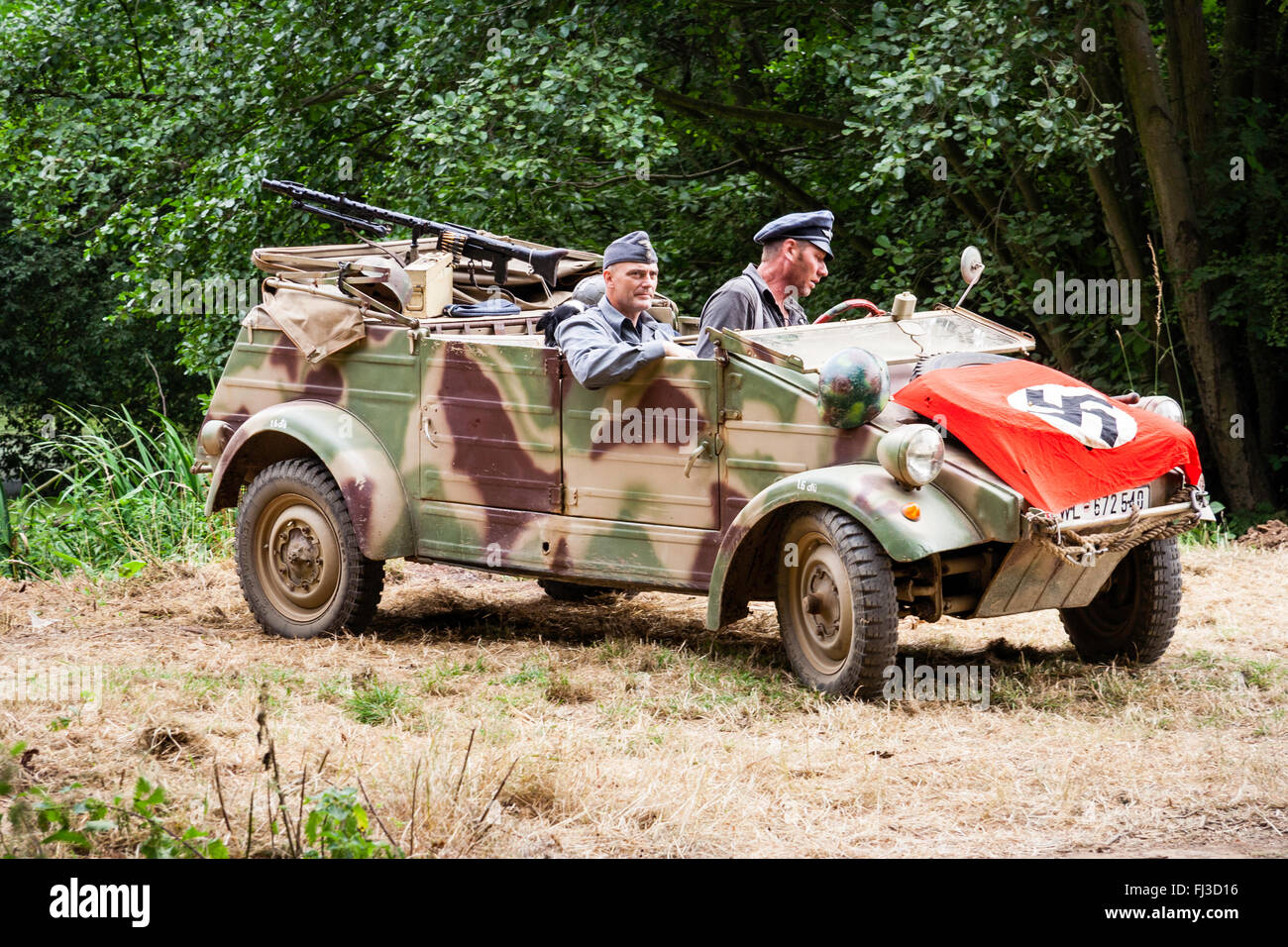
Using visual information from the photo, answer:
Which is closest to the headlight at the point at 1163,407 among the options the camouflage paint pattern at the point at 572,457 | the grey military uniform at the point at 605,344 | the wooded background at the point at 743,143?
the camouflage paint pattern at the point at 572,457

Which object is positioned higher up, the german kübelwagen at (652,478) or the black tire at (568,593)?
the german kübelwagen at (652,478)

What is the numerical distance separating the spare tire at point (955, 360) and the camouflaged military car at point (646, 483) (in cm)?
1

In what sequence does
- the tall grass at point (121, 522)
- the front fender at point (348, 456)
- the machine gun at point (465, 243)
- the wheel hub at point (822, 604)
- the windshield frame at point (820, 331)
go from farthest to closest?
the tall grass at point (121, 522) < the machine gun at point (465, 243) < the front fender at point (348, 456) < the windshield frame at point (820, 331) < the wheel hub at point (822, 604)

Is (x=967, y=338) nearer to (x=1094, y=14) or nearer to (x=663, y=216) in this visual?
(x=1094, y=14)

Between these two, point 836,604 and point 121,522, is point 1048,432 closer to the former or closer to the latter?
point 836,604

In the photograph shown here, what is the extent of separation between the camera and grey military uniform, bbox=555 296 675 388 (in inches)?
240

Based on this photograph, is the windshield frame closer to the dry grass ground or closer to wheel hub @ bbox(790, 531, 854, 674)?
wheel hub @ bbox(790, 531, 854, 674)

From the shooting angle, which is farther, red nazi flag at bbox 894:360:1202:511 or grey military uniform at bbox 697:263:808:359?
grey military uniform at bbox 697:263:808:359

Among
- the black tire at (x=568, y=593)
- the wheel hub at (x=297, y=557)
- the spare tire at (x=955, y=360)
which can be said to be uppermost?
the spare tire at (x=955, y=360)

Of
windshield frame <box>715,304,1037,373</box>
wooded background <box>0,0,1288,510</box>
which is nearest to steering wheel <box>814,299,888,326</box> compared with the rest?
windshield frame <box>715,304,1037,373</box>

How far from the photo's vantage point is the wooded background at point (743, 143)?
1048 centimetres

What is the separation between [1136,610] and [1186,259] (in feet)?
19.7

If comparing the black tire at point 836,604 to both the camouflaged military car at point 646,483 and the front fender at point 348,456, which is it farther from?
the front fender at point 348,456

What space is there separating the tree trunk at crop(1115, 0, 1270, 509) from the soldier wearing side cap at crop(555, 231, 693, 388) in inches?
232
